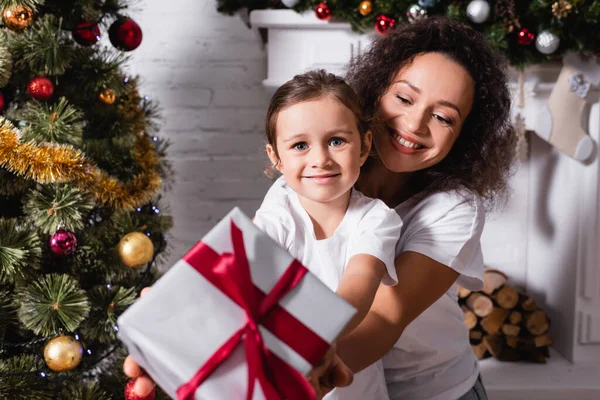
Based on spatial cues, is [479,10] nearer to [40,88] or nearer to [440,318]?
[440,318]

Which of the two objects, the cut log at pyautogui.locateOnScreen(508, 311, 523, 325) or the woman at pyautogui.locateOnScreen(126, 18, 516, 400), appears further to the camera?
the cut log at pyautogui.locateOnScreen(508, 311, 523, 325)

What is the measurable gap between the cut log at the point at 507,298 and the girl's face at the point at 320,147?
148cm

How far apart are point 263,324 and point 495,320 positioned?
5.80 feet

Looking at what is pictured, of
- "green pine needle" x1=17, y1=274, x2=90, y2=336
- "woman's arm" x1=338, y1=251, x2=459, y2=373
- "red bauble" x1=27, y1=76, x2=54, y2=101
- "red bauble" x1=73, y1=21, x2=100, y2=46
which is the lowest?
"green pine needle" x1=17, y1=274, x2=90, y2=336

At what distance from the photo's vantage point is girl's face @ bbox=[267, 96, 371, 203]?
101cm

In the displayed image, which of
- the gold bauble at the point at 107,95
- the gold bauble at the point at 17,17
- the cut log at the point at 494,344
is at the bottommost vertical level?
the cut log at the point at 494,344

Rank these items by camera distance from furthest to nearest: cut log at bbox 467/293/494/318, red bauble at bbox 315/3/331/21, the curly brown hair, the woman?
cut log at bbox 467/293/494/318 < red bauble at bbox 315/3/331/21 < the curly brown hair < the woman

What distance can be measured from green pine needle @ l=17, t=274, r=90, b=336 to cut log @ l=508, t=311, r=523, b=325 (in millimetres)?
1526

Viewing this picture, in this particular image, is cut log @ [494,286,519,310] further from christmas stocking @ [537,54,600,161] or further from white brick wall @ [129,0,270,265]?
white brick wall @ [129,0,270,265]

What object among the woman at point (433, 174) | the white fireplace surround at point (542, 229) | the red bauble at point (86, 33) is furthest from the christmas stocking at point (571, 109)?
the red bauble at point (86, 33)

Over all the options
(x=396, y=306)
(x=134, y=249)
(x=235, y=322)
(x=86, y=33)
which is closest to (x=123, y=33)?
(x=86, y=33)

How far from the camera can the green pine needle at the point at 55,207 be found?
5.08ft

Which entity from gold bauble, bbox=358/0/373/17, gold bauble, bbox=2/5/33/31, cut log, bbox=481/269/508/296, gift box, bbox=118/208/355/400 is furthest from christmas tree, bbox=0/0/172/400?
cut log, bbox=481/269/508/296

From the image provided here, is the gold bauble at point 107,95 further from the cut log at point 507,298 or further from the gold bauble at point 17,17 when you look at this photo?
the cut log at point 507,298
